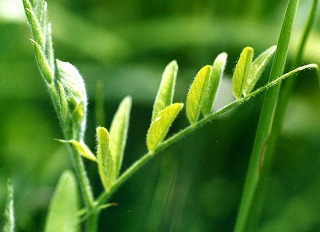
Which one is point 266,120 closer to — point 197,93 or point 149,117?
point 197,93

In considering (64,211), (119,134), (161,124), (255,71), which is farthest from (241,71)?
(64,211)

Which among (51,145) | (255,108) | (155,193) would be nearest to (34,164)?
(51,145)

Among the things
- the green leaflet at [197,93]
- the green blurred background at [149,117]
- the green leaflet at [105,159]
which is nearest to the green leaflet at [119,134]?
the green leaflet at [105,159]

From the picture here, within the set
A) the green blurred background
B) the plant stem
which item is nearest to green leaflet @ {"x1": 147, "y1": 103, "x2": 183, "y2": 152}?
the plant stem

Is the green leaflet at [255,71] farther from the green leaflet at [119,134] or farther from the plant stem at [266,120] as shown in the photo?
the green leaflet at [119,134]

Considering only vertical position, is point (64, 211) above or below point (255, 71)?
below

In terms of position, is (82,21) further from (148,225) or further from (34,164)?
(148,225)
